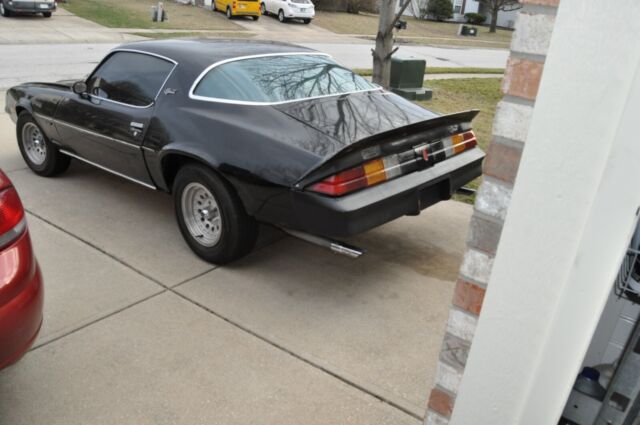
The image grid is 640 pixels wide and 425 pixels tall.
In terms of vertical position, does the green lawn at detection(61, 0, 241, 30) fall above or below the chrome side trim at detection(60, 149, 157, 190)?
below

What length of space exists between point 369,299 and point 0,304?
2.22 metres

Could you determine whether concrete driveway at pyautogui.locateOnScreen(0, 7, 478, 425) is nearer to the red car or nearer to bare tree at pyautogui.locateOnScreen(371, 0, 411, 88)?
the red car

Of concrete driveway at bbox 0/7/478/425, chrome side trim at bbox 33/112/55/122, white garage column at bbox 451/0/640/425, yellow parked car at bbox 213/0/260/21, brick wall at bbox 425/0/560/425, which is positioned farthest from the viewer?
yellow parked car at bbox 213/0/260/21

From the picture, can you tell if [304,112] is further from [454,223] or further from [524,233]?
[524,233]

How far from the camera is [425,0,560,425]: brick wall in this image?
4.64 feet

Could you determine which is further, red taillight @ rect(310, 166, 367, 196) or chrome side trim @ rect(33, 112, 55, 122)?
chrome side trim @ rect(33, 112, 55, 122)

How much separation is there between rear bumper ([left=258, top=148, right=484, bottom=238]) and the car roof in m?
1.47

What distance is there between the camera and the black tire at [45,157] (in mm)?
5574

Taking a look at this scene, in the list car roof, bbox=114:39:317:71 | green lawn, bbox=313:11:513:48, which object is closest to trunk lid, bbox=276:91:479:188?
car roof, bbox=114:39:317:71

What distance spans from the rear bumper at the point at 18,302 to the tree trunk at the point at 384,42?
6.27 metres

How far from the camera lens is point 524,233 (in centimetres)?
151

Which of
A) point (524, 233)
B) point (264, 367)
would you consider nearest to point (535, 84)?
point (524, 233)

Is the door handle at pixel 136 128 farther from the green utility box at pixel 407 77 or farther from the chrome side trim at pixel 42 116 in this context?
the green utility box at pixel 407 77

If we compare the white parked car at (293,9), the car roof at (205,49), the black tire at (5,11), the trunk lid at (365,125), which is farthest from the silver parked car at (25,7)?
the trunk lid at (365,125)
